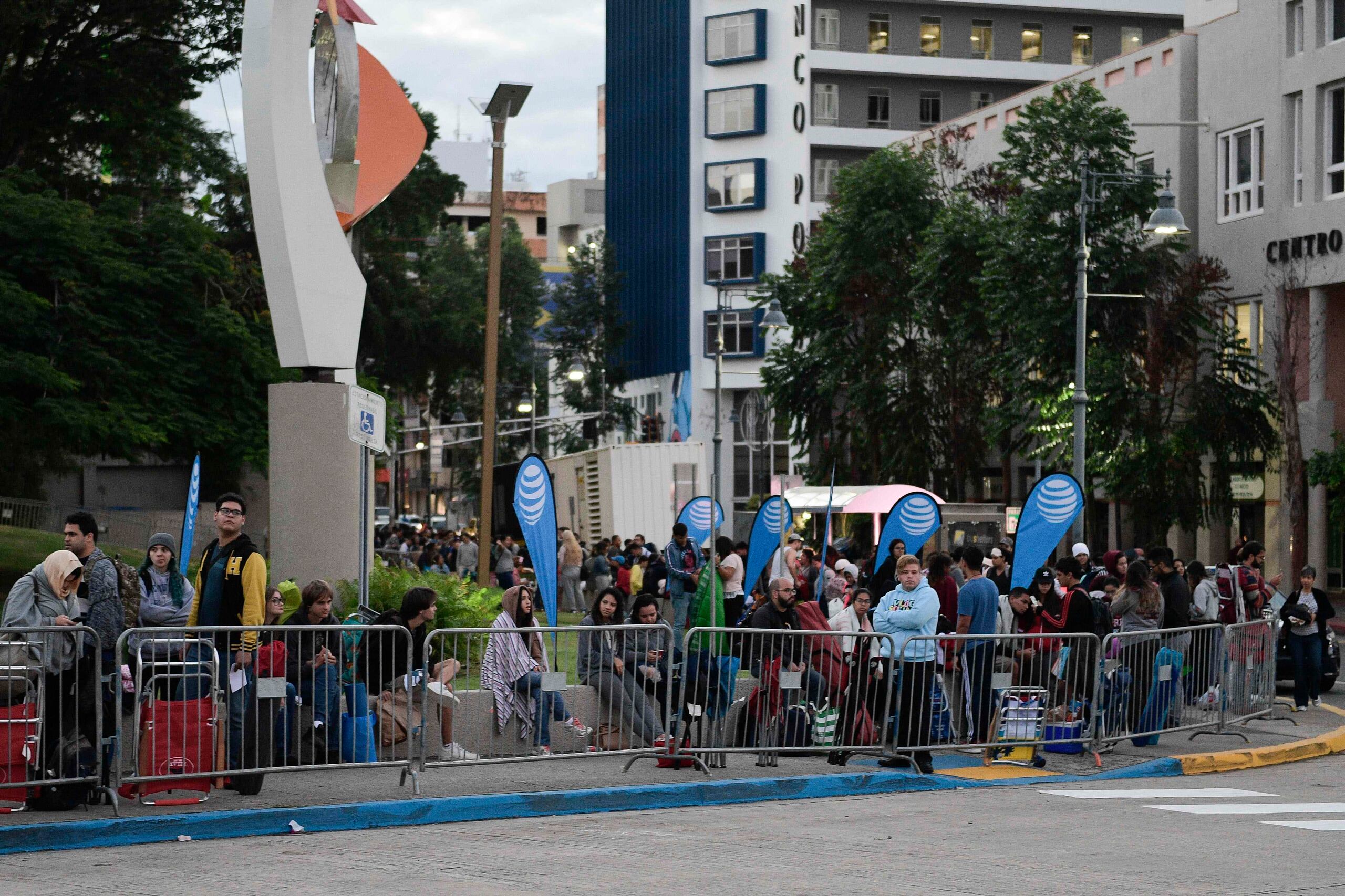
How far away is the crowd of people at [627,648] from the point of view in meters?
11.2

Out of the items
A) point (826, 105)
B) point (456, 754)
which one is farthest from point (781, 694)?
point (826, 105)

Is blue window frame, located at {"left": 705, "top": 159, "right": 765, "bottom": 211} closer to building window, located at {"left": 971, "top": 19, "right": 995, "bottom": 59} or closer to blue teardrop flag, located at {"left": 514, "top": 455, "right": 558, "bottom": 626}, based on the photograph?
building window, located at {"left": 971, "top": 19, "right": 995, "bottom": 59}

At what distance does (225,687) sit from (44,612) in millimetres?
1143

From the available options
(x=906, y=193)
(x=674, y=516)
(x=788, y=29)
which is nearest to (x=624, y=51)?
(x=788, y=29)

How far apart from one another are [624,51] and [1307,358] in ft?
167

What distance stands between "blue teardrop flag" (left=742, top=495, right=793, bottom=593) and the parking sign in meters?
9.61

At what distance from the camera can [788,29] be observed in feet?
248

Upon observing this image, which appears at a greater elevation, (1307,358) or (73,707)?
(1307,358)

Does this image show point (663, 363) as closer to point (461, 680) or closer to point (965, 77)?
point (965, 77)

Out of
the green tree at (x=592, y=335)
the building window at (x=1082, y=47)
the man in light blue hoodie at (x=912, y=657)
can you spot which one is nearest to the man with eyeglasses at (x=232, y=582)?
the man in light blue hoodie at (x=912, y=657)

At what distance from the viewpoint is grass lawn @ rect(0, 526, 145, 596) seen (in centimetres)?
3597

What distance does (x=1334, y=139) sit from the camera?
39.1 m

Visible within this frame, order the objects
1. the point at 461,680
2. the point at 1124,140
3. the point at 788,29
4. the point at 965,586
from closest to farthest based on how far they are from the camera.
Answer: the point at 461,680 → the point at 965,586 → the point at 1124,140 → the point at 788,29

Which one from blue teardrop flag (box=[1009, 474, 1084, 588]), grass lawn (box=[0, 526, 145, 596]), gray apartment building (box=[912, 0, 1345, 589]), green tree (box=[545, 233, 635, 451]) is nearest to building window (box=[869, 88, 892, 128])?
green tree (box=[545, 233, 635, 451])
